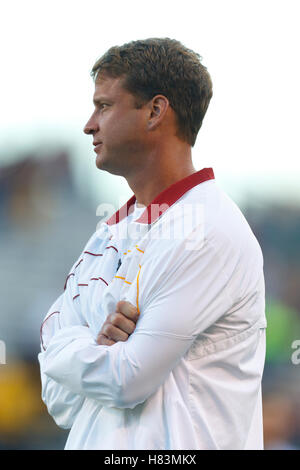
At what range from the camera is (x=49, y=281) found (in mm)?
4043

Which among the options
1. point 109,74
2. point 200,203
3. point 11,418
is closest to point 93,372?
point 200,203

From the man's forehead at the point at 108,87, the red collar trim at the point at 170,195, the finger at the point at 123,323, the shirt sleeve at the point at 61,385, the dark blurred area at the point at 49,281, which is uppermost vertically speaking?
the man's forehead at the point at 108,87

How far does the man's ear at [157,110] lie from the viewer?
Result: 53.9 inches

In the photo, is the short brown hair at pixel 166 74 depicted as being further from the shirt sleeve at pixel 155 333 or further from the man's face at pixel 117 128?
the shirt sleeve at pixel 155 333

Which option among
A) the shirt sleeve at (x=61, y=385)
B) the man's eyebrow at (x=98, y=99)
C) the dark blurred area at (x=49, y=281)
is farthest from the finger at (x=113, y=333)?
the dark blurred area at (x=49, y=281)

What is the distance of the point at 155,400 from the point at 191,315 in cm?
16

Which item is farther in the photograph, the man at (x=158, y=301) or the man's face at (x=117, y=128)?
the man's face at (x=117, y=128)

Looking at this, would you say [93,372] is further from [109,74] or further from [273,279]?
[273,279]

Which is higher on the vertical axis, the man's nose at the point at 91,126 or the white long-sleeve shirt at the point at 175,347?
the man's nose at the point at 91,126

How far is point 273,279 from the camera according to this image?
4.29m

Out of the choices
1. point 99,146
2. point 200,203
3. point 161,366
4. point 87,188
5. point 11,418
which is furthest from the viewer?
point 87,188

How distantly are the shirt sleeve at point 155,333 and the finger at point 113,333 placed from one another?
0.01 meters

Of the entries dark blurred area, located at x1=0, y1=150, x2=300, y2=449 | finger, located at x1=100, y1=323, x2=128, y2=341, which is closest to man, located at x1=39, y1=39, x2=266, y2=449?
finger, located at x1=100, y1=323, x2=128, y2=341

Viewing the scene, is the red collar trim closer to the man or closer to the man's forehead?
the man
